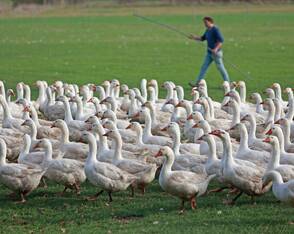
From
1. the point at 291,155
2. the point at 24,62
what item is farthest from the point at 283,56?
the point at 291,155

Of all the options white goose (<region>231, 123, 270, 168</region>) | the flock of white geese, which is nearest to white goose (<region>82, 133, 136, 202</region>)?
the flock of white geese

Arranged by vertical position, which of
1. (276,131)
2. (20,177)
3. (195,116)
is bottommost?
(20,177)

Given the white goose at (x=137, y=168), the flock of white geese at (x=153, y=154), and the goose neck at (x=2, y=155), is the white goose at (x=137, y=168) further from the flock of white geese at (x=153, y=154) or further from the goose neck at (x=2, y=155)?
the goose neck at (x=2, y=155)

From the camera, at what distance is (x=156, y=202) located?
13.4m

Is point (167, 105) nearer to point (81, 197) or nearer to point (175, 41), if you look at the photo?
point (81, 197)

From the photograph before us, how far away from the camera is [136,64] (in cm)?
3734

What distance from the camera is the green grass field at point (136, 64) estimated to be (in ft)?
40.0

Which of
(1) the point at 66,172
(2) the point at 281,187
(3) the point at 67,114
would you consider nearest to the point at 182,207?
(2) the point at 281,187

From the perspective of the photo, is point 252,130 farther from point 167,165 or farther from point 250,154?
point 167,165

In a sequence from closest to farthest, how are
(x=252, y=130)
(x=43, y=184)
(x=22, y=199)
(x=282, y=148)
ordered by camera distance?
(x=22, y=199) < (x=282, y=148) < (x=43, y=184) < (x=252, y=130)

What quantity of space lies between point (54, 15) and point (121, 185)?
233 feet

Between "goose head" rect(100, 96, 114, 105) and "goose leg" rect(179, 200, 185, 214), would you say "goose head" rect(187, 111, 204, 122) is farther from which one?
"goose leg" rect(179, 200, 185, 214)

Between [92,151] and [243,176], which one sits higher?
→ [92,151]

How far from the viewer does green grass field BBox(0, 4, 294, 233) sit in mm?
12203
